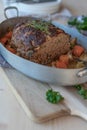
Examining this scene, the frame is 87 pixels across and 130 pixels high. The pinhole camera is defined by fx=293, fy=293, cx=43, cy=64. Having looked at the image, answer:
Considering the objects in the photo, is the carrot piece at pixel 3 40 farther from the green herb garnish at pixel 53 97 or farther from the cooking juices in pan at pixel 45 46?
the green herb garnish at pixel 53 97

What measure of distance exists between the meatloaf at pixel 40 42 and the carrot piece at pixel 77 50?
0.03m

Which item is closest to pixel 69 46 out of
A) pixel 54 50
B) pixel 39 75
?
pixel 54 50

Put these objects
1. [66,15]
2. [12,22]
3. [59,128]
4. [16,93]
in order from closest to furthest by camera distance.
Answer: [59,128] < [16,93] < [12,22] < [66,15]

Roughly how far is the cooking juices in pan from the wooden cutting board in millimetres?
79

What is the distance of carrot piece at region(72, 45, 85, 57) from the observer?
1050 mm

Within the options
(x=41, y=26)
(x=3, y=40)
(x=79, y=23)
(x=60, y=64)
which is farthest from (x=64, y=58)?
(x=79, y=23)

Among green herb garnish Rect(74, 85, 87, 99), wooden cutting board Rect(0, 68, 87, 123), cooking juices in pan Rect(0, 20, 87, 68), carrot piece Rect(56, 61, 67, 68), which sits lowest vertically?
wooden cutting board Rect(0, 68, 87, 123)

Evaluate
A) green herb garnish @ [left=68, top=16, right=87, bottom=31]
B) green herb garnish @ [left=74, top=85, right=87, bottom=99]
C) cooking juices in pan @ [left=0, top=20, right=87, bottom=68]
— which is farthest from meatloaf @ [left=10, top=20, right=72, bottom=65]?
green herb garnish @ [left=68, top=16, right=87, bottom=31]

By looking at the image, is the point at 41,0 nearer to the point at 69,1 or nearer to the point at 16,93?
the point at 69,1

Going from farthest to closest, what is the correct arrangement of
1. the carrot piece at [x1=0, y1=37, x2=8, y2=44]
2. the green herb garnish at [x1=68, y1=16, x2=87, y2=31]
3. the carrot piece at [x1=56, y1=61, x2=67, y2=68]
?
the green herb garnish at [x1=68, y1=16, x2=87, y2=31], the carrot piece at [x1=0, y1=37, x2=8, y2=44], the carrot piece at [x1=56, y1=61, x2=67, y2=68]

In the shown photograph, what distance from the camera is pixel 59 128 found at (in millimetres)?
801

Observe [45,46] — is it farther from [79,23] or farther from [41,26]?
[79,23]

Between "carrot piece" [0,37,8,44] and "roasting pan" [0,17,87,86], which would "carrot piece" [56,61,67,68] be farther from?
"carrot piece" [0,37,8,44]

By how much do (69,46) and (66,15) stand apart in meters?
0.48
